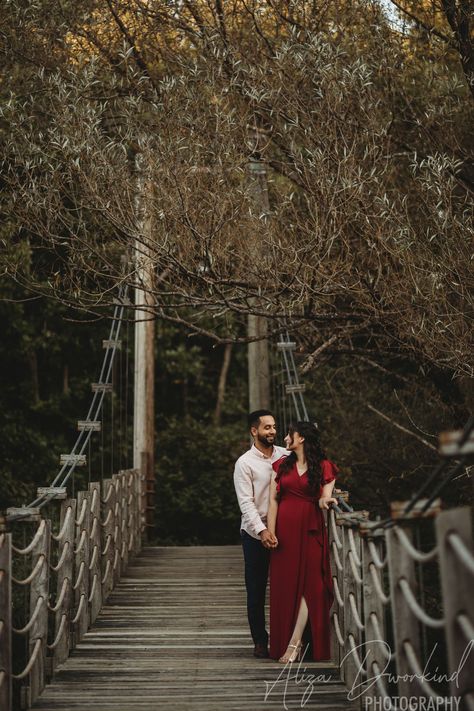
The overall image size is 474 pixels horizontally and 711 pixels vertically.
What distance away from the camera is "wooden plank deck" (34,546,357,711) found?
16.4ft

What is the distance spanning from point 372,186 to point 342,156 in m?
0.32

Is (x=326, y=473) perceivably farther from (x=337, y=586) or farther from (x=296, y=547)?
(x=337, y=586)

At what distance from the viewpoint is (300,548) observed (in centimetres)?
582

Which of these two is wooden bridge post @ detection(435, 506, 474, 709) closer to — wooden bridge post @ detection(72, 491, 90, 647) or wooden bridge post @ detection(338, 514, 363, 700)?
wooden bridge post @ detection(338, 514, 363, 700)

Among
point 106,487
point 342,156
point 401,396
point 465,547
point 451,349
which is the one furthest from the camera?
point 401,396

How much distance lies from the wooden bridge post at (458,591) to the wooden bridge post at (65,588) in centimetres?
315

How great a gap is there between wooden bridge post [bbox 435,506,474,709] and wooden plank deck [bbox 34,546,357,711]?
6.68 ft

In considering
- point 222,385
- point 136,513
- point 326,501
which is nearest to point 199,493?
point 222,385

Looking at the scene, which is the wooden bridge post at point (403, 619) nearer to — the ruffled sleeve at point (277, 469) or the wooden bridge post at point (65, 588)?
the ruffled sleeve at point (277, 469)

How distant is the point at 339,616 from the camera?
18.6 ft

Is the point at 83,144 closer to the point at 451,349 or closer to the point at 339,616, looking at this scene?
the point at 451,349

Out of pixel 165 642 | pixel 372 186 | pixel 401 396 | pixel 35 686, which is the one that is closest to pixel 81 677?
pixel 35 686

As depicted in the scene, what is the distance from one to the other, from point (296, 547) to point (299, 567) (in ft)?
0.36

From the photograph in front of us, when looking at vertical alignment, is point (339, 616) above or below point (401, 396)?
below
